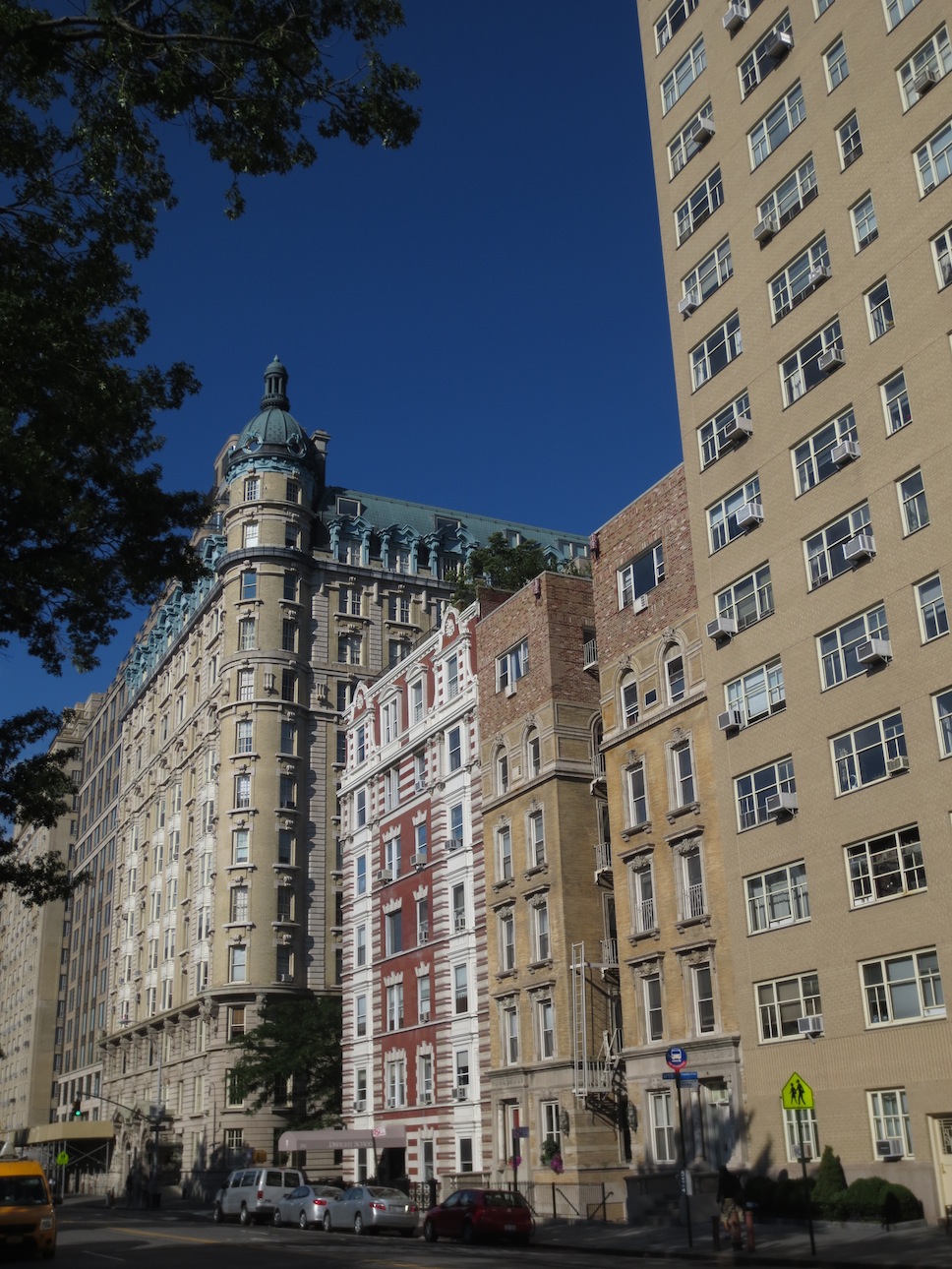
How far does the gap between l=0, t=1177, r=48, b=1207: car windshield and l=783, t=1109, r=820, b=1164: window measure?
17.6 m

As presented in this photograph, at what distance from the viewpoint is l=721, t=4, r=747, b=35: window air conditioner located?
4062 cm

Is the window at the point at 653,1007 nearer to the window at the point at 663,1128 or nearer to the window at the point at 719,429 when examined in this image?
the window at the point at 663,1128

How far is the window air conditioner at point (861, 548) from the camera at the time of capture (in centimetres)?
3234

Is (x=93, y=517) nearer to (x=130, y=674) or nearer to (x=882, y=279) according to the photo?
(x=882, y=279)

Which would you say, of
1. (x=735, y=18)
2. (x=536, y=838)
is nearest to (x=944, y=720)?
(x=536, y=838)

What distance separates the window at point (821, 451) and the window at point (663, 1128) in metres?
17.8

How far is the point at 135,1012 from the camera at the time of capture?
308ft

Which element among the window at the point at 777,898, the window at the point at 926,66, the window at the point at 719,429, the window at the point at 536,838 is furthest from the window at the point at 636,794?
the window at the point at 926,66

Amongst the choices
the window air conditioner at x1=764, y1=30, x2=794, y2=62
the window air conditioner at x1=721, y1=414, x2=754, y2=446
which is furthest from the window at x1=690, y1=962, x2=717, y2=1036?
the window air conditioner at x1=764, y1=30, x2=794, y2=62

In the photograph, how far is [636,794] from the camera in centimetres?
4128

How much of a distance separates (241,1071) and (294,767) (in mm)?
19576

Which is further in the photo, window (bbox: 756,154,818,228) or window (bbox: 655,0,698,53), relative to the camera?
window (bbox: 655,0,698,53)

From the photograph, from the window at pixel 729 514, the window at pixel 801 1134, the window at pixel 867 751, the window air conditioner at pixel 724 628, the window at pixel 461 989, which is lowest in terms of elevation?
the window at pixel 801 1134

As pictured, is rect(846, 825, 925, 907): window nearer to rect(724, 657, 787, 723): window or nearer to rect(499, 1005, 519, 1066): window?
rect(724, 657, 787, 723): window
